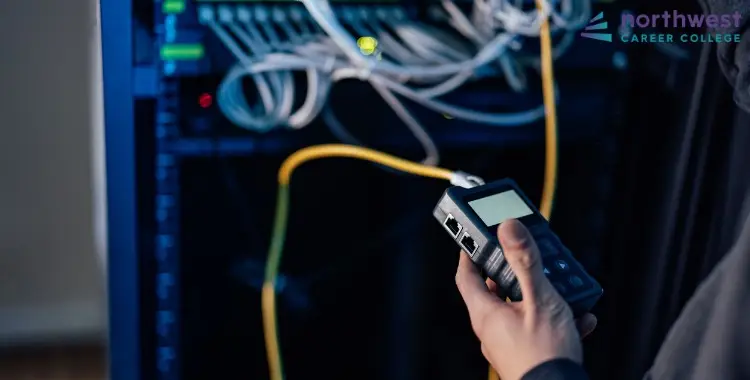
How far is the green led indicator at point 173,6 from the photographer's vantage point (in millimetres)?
785

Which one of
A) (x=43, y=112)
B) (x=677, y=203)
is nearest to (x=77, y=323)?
(x=43, y=112)

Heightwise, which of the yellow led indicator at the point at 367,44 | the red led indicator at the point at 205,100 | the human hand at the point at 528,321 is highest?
the yellow led indicator at the point at 367,44

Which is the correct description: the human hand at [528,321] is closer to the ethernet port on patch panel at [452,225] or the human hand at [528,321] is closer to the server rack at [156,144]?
the ethernet port on patch panel at [452,225]

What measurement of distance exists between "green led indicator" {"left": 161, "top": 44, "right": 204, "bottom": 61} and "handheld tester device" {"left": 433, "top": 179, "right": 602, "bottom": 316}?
0.28 metres

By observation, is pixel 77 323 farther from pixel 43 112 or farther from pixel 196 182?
pixel 196 182

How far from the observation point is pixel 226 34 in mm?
803

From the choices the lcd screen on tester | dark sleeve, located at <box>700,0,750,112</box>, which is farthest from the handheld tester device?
dark sleeve, located at <box>700,0,750,112</box>

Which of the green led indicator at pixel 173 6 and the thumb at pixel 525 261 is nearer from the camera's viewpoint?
the thumb at pixel 525 261

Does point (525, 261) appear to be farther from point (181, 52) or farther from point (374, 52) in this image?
point (181, 52)

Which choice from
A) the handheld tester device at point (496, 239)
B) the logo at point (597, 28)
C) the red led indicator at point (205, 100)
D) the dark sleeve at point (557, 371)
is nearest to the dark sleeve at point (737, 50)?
the logo at point (597, 28)

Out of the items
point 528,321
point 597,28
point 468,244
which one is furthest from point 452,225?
point 597,28

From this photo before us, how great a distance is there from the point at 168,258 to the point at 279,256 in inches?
4.5

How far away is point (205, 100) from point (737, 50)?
0.56 m

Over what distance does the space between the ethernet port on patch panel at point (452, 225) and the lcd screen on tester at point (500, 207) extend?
0.07 feet
